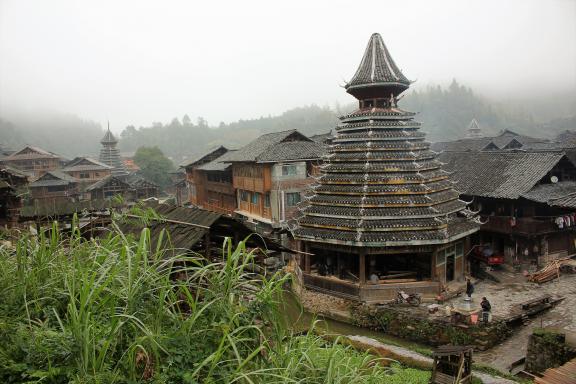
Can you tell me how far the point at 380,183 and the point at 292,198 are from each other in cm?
1389

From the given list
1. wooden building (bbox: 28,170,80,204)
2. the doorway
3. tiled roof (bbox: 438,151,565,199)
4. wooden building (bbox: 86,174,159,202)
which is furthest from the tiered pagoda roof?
wooden building (bbox: 28,170,80,204)

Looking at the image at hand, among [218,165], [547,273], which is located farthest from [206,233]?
[218,165]

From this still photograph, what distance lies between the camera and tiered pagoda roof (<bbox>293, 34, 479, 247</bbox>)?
2059cm

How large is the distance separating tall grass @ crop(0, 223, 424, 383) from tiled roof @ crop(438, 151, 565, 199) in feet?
76.8

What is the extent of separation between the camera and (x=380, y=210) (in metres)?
20.8

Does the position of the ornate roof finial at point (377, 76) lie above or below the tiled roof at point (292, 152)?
above

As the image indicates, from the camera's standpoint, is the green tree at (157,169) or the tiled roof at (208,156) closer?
the tiled roof at (208,156)

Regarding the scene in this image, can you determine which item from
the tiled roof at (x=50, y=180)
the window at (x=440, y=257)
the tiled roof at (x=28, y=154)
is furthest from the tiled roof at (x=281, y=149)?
the tiled roof at (x=28, y=154)

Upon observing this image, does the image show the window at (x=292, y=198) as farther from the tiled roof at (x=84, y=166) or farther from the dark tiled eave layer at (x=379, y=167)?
the tiled roof at (x=84, y=166)

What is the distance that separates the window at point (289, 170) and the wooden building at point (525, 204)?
1209 cm

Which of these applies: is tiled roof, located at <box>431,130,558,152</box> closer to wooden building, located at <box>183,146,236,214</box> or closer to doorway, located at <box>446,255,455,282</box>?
wooden building, located at <box>183,146,236,214</box>

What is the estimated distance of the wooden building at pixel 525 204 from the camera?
2542cm

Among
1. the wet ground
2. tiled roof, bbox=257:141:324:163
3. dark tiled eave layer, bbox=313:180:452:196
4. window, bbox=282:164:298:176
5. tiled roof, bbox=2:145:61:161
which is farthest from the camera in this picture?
tiled roof, bbox=2:145:61:161

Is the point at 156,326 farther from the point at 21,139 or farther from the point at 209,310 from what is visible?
the point at 21,139
